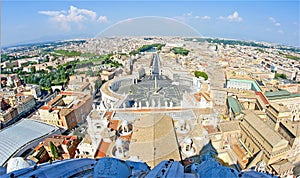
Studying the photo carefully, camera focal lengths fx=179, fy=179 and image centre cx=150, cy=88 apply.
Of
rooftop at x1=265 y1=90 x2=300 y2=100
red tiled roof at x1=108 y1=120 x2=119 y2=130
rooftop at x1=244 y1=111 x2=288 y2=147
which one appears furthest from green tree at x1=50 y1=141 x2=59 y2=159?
rooftop at x1=265 y1=90 x2=300 y2=100

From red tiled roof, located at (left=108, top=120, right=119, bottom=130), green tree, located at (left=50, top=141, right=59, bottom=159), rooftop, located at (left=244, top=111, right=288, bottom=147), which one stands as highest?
red tiled roof, located at (left=108, top=120, right=119, bottom=130)

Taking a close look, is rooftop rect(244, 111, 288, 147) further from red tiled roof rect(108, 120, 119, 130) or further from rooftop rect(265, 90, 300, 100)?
red tiled roof rect(108, 120, 119, 130)

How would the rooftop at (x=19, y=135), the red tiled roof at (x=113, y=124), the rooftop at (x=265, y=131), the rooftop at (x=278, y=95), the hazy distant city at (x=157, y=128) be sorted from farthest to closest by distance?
the rooftop at (x=278, y=95), the rooftop at (x=19, y=135), the rooftop at (x=265, y=131), the red tiled roof at (x=113, y=124), the hazy distant city at (x=157, y=128)

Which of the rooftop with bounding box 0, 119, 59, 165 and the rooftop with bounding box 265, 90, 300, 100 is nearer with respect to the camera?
the rooftop with bounding box 0, 119, 59, 165

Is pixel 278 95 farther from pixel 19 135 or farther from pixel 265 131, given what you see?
pixel 19 135

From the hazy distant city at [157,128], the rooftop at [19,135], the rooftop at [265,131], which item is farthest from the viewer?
the rooftop at [19,135]

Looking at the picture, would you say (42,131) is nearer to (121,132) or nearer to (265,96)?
(121,132)

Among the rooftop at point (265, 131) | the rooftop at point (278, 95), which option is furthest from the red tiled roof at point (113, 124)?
the rooftop at point (278, 95)

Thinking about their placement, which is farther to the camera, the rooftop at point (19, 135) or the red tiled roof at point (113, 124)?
the rooftop at point (19, 135)

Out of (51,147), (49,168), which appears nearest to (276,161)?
(49,168)

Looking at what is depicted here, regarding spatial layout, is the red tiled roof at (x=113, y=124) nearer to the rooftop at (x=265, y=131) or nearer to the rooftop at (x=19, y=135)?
the rooftop at (x=19, y=135)

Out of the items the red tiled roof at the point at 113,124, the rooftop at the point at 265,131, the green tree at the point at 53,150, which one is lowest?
the green tree at the point at 53,150
